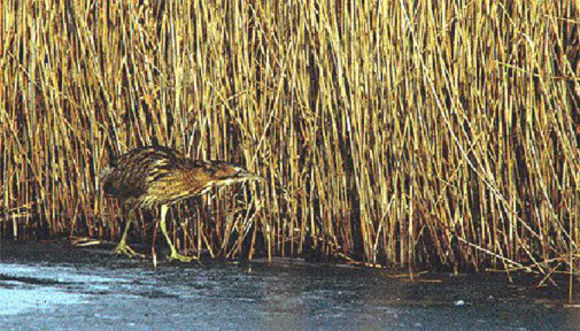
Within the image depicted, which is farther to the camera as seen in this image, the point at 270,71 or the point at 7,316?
the point at 270,71

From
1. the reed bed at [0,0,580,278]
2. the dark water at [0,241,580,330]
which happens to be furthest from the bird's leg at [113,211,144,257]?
the reed bed at [0,0,580,278]

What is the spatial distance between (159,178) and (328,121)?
3.34ft

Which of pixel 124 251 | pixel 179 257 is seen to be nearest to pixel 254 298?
pixel 179 257

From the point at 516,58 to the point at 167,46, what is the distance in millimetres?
2429

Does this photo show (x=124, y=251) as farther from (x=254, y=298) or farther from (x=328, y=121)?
(x=254, y=298)

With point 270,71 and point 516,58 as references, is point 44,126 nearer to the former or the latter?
point 270,71

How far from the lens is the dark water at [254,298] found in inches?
195

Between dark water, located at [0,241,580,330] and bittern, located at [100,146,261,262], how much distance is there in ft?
1.46

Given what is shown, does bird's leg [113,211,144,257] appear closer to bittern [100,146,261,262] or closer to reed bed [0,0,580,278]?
bittern [100,146,261,262]

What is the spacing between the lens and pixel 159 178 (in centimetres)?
690

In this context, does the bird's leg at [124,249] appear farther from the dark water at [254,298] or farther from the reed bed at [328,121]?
the reed bed at [328,121]

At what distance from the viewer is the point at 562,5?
6.20 metres

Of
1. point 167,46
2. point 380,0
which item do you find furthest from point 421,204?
point 167,46

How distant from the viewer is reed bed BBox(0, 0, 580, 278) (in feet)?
20.1
